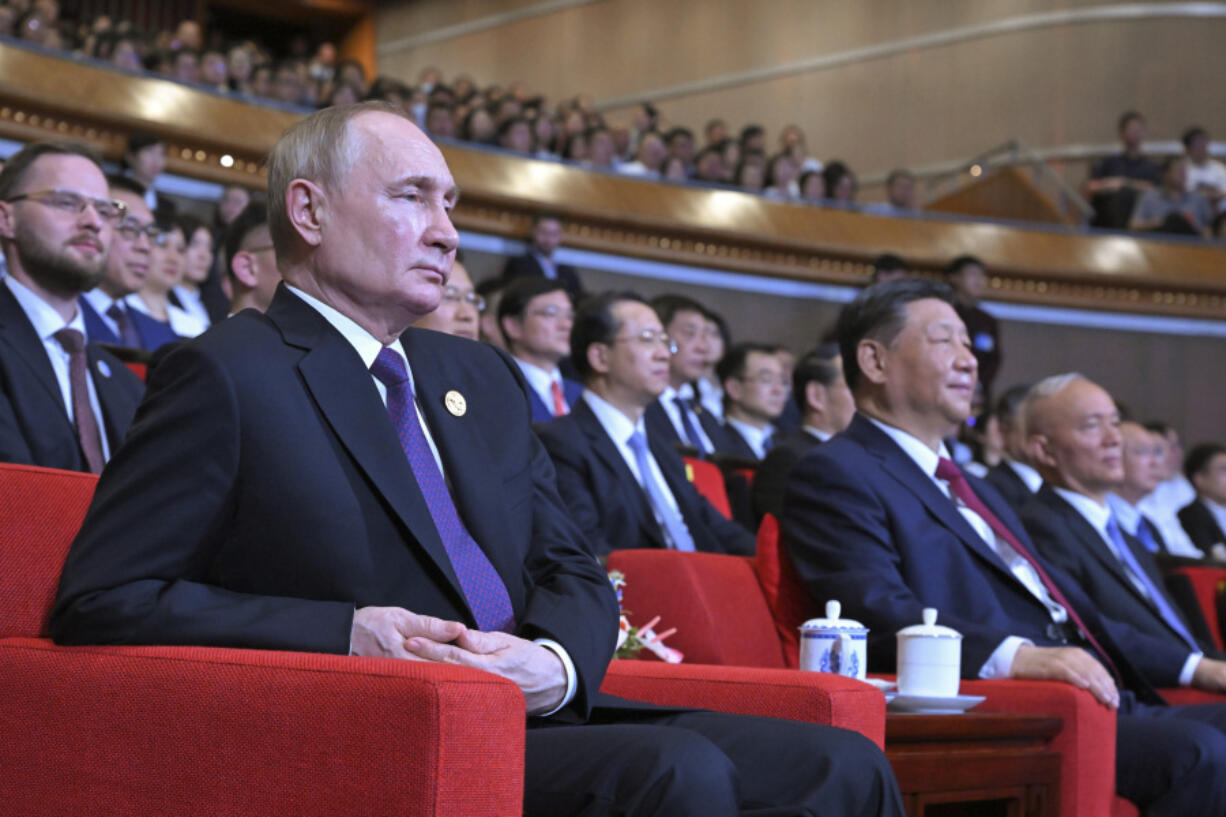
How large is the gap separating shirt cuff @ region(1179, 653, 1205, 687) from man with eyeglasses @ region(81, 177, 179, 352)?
2.45 meters

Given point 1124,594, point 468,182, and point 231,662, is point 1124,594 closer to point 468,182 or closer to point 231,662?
point 231,662

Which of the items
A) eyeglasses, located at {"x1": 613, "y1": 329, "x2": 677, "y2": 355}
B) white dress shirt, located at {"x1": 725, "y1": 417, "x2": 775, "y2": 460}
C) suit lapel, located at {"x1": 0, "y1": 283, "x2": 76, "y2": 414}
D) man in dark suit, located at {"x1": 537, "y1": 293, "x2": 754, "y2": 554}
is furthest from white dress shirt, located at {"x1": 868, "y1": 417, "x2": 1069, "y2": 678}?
white dress shirt, located at {"x1": 725, "y1": 417, "x2": 775, "y2": 460}

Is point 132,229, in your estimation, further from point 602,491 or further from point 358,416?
point 358,416

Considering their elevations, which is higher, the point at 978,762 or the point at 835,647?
the point at 835,647

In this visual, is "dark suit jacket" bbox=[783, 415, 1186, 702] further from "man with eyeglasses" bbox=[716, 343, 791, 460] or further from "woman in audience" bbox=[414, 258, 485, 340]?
"man with eyeglasses" bbox=[716, 343, 791, 460]

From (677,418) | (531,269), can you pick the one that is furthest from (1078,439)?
(531,269)

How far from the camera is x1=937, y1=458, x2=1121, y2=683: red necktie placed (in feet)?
8.57

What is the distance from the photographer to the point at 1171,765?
227 centimetres

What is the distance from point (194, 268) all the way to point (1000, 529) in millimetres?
3311

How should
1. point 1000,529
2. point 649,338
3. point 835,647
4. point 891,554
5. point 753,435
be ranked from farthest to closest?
point 753,435
point 649,338
point 1000,529
point 891,554
point 835,647

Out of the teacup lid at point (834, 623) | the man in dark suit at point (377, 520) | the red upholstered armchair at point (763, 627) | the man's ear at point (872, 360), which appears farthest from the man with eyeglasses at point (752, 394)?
the man in dark suit at point (377, 520)

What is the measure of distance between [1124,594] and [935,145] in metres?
8.05

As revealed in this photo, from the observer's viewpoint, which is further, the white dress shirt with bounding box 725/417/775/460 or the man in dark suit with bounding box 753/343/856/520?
the white dress shirt with bounding box 725/417/775/460

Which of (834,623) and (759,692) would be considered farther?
(834,623)
